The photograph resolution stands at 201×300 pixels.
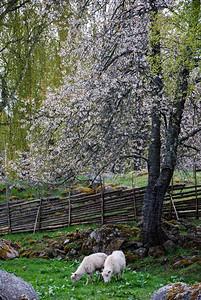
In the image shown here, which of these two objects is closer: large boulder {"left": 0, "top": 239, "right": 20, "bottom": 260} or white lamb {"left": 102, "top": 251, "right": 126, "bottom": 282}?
white lamb {"left": 102, "top": 251, "right": 126, "bottom": 282}

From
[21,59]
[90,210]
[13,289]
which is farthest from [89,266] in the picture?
[21,59]

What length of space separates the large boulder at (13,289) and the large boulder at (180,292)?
149cm

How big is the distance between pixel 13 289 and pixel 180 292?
187 centimetres

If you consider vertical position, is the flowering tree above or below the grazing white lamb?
above

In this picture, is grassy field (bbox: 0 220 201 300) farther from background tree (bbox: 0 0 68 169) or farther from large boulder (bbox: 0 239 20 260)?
background tree (bbox: 0 0 68 169)

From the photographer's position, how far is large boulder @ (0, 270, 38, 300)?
3.67 m

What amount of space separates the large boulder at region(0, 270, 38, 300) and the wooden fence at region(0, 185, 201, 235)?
8468 millimetres

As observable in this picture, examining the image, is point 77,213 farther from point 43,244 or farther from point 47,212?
point 43,244

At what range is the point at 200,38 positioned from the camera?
576 cm

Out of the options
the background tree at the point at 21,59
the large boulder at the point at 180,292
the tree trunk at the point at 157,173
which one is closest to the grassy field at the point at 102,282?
the tree trunk at the point at 157,173

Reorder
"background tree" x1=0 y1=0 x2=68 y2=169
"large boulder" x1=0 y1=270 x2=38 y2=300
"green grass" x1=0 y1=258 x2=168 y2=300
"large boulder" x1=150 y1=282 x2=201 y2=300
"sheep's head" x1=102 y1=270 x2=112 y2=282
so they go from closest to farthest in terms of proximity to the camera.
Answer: "large boulder" x1=150 y1=282 x2=201 y2=300 < "large boulder" x1=0 y1=270 x2=38 y2=300 < "green grass" x1=0 y1=258 x2=168 y2=300 < "sheep's head" x1=102 y1=270 x2=112 y2=282 < "background tree" x1=0 y1=0 x2=68 y2=169

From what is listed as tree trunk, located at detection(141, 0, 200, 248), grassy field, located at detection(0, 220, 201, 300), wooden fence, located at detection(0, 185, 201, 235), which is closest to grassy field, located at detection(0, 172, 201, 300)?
grassy field, located at detection(0, 220, 201, 300)

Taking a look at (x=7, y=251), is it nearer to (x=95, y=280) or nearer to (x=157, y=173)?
(x=95, y=280)

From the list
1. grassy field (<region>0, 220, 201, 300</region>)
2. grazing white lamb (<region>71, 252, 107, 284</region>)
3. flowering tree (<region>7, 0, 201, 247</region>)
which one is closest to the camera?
grassy field (<region>0, 220, 201, 300</region>)
